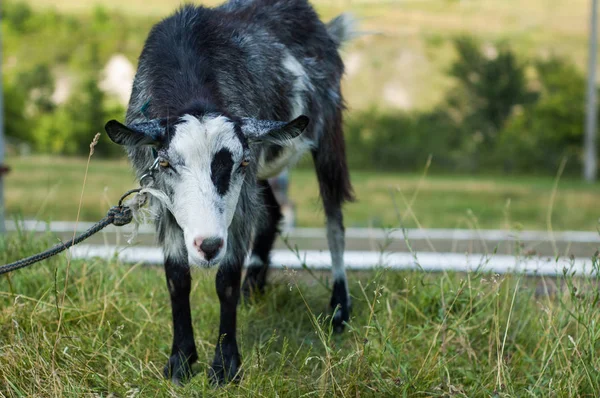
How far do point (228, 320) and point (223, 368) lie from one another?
0.27 m

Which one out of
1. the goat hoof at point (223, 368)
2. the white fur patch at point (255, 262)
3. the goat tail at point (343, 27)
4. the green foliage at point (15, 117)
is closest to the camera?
the goat hoof at point (223, 368)

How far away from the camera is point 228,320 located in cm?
413

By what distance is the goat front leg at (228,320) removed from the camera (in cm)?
404

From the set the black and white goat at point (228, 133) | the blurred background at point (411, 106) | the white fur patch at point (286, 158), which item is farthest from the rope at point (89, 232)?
the blurred background at point (411, 106)

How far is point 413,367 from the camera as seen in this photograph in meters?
3.97

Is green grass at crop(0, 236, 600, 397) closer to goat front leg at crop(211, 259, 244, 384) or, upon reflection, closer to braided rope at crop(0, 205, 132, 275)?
goat front leg at crop(211, 259, 244, 384)

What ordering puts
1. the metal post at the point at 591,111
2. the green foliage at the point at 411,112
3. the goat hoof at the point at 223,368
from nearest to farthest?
the goat hoof at the point at 223,368
the metal post at the point at 591,111
the green foliage at the point at 411,112

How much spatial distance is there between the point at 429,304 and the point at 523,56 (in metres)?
22.1

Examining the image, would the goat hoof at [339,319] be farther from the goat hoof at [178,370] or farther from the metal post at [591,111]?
the metal post at [591,111]

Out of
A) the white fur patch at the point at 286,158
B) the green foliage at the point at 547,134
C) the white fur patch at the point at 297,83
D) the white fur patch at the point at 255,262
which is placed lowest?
the green foliage at the point at 547,134

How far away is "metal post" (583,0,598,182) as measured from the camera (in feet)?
57.9

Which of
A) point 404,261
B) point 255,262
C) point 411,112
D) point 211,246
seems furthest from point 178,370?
point 411,112

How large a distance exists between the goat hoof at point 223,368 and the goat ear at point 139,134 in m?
1.22

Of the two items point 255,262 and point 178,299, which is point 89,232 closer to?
point 178,299
